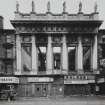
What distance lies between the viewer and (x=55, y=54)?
47.2 m

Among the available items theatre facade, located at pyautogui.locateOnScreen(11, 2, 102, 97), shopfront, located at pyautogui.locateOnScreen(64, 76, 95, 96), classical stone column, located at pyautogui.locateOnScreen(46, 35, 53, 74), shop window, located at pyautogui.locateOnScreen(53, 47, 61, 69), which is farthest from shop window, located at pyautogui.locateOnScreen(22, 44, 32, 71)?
shopfront, located at pyautogui.locateOnScreen(64, 76, 95, 96)

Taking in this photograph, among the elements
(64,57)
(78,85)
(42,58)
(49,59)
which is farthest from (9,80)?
(78,85)

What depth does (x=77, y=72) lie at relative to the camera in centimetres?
4659

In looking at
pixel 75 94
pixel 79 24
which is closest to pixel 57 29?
pixel 79 24

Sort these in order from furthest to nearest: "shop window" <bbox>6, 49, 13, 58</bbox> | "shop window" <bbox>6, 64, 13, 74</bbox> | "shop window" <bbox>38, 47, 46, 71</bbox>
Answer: "shop window" <bbox>6, 49, 13, 58</bbox> < "shop window" <bbox>6, 64, 13, 74</bbox> < "shop window" <bbox>38, 47, 46, 71</bbox>

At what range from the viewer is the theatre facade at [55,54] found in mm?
46500

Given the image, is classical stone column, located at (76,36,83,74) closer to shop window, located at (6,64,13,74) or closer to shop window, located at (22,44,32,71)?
shop window, located at (22,44,32,71)

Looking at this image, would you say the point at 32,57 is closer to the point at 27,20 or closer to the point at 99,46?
the point at 27,20

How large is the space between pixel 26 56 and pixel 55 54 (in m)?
4.34

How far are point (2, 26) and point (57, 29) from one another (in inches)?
407

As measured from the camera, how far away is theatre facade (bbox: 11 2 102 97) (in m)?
46.5

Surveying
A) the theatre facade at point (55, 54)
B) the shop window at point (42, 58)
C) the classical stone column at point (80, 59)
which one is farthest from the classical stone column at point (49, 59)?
the classical stone column at point (80, 59)

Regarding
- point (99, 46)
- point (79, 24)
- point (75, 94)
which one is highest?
point (79, 24)

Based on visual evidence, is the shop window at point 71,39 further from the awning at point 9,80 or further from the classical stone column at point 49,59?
the awning at point 9,80
